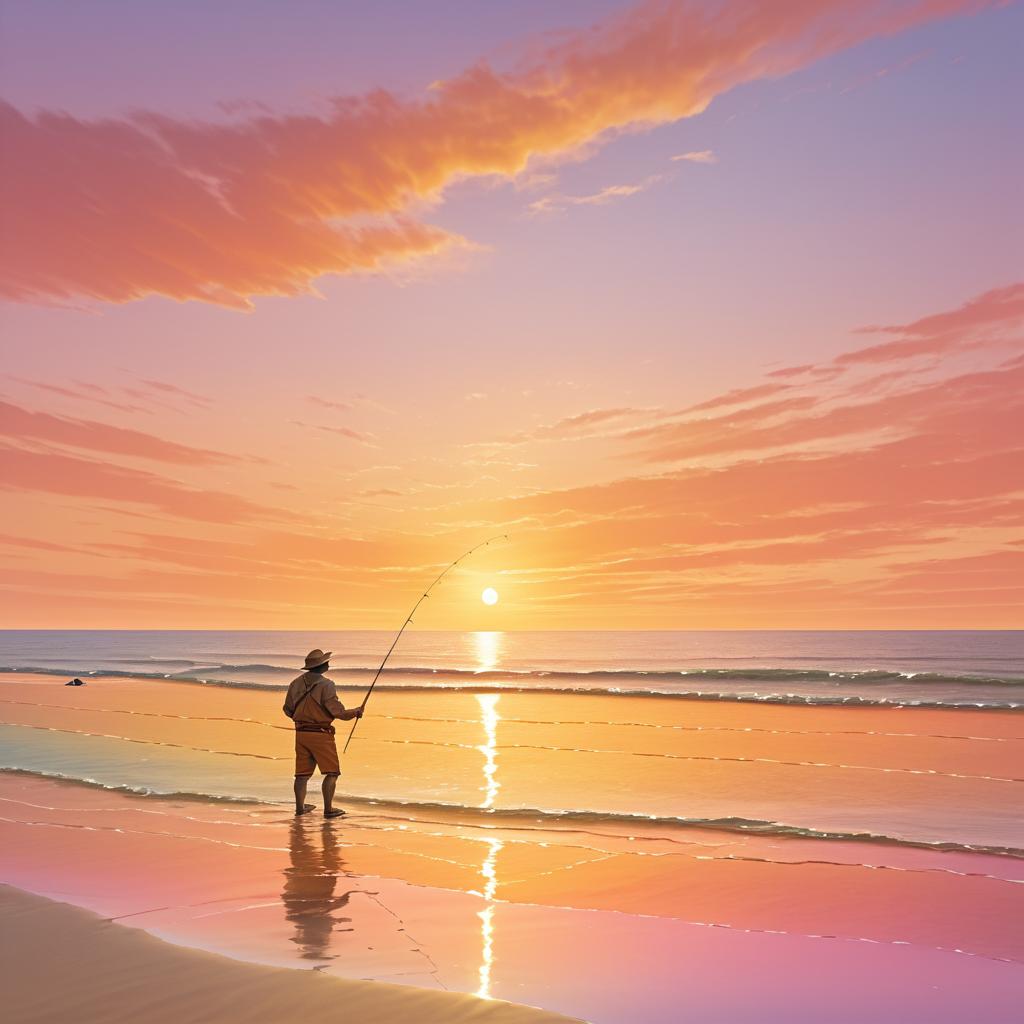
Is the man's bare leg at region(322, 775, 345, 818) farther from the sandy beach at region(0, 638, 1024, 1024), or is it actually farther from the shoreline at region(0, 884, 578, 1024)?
the shoreline at region(0, 884, 578, 1024)

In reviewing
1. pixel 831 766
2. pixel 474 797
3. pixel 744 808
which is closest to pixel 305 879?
pixel 474 797

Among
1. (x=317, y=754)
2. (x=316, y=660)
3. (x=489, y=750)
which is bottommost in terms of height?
(x=489, y=750)

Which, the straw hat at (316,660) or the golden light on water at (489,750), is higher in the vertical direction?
the straw hat at (316,660)

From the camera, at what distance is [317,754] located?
11.7 meters

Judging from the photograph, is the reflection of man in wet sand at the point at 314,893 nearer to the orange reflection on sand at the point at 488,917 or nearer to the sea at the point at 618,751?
the orange reflection on sand at the point at 488,917

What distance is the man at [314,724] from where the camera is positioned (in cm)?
1160

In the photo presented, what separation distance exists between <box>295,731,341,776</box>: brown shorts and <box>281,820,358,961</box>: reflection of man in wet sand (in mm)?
1427

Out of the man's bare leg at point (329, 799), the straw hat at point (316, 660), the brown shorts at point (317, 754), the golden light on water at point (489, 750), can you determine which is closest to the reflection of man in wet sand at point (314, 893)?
the man's bare leg at point (329, 799)

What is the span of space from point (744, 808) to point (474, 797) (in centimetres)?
364

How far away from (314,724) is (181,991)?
6.59 m

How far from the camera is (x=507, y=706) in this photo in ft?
96.2

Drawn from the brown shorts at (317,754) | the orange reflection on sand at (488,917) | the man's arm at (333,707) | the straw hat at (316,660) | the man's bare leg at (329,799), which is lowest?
the orange reflection on sand at (488,917)

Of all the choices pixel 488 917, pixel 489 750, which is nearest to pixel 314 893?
pixel 488 917

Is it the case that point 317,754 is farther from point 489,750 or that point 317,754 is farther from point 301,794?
point 489,750
